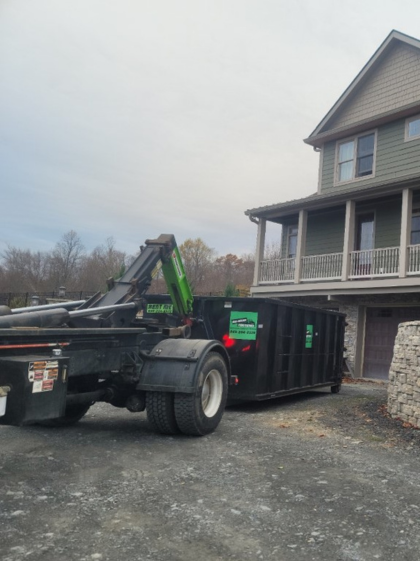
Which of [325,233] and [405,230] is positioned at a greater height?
[325,233]

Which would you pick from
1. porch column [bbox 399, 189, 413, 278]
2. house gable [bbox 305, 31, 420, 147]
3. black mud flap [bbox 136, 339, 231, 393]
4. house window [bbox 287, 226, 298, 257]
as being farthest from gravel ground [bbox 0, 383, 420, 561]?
house gable [bbox 305, 31, 420, 147]

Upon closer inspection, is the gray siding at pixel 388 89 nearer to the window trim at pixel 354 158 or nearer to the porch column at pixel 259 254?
the window trim at pixel 354 158

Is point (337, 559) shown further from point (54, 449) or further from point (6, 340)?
point (54, 449)

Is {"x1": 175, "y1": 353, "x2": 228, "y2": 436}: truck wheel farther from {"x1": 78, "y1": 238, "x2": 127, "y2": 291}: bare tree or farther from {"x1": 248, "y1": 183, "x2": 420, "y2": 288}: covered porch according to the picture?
{"x1": 78, "y1": 238, "x2": 127, "y2": 291}: bare tree

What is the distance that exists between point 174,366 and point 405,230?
1054 cm

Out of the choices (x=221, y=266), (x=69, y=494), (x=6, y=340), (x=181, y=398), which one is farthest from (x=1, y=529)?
(x=221, y=266)

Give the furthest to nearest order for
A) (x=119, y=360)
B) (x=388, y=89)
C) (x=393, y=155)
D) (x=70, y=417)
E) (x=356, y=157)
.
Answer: (x=356, y=157), (x=388, y=89), (x=393, y=155), (x=70, y=417), (x=119, y=360)

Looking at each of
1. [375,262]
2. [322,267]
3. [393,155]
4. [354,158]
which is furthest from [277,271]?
[393,155]

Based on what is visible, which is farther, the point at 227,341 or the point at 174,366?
the point at 227,341

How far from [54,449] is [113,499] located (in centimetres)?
192

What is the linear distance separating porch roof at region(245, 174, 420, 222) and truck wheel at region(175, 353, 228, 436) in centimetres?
1018

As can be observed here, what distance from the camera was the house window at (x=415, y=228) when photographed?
1634 cm

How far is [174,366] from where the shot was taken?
21.8 ft

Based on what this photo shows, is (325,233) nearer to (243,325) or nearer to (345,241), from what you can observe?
(345,241)
